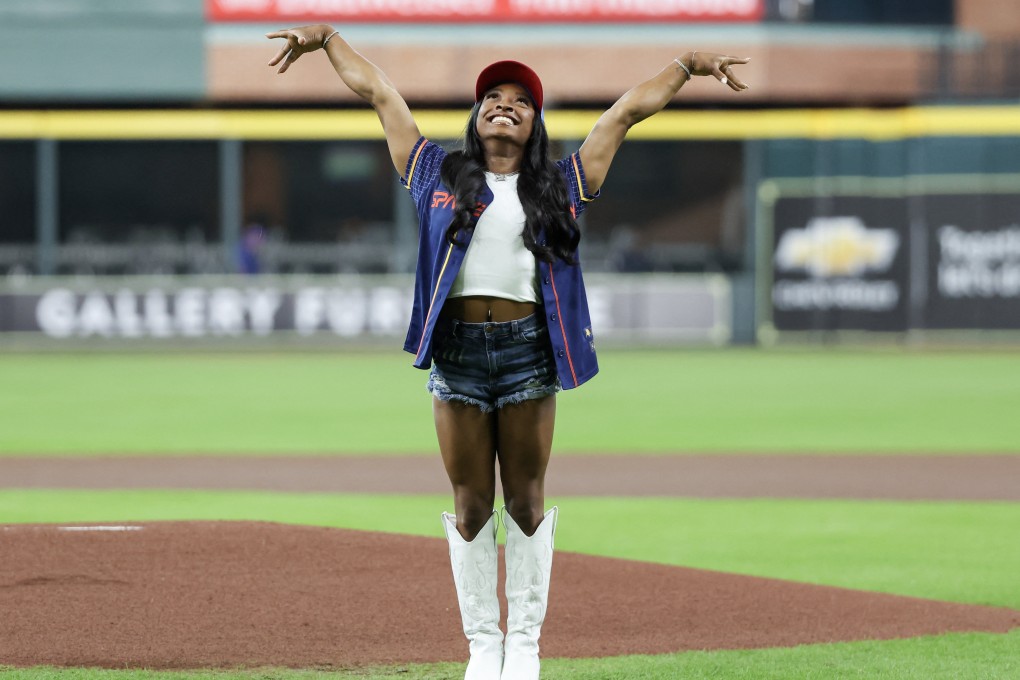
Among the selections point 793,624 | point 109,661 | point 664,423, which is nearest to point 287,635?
point 109,661

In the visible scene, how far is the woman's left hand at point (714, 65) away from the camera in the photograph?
493 cm

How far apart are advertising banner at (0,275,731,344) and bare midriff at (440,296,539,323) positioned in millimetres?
21276

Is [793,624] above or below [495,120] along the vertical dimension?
below

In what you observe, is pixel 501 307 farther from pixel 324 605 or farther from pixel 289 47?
pixel 324 605

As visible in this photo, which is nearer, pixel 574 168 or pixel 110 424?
pixel 574 168

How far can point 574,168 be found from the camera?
4.85 meters

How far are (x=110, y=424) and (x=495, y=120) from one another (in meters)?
10.8

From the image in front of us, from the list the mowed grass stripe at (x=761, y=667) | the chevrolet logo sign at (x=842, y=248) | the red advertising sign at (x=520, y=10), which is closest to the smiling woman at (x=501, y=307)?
the mowed grass stripe at (x=761, y=667)

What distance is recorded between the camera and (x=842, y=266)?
26391 millimetres

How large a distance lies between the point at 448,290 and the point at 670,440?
9015 mm

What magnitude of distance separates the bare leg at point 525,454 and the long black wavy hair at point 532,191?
474mm

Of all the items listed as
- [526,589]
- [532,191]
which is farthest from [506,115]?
[526,589]

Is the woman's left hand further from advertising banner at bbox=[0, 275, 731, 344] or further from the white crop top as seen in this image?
advertising banner at bbox=[0, 275, 731, 344]

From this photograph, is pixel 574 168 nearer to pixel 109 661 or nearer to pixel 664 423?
pixel 109 661
